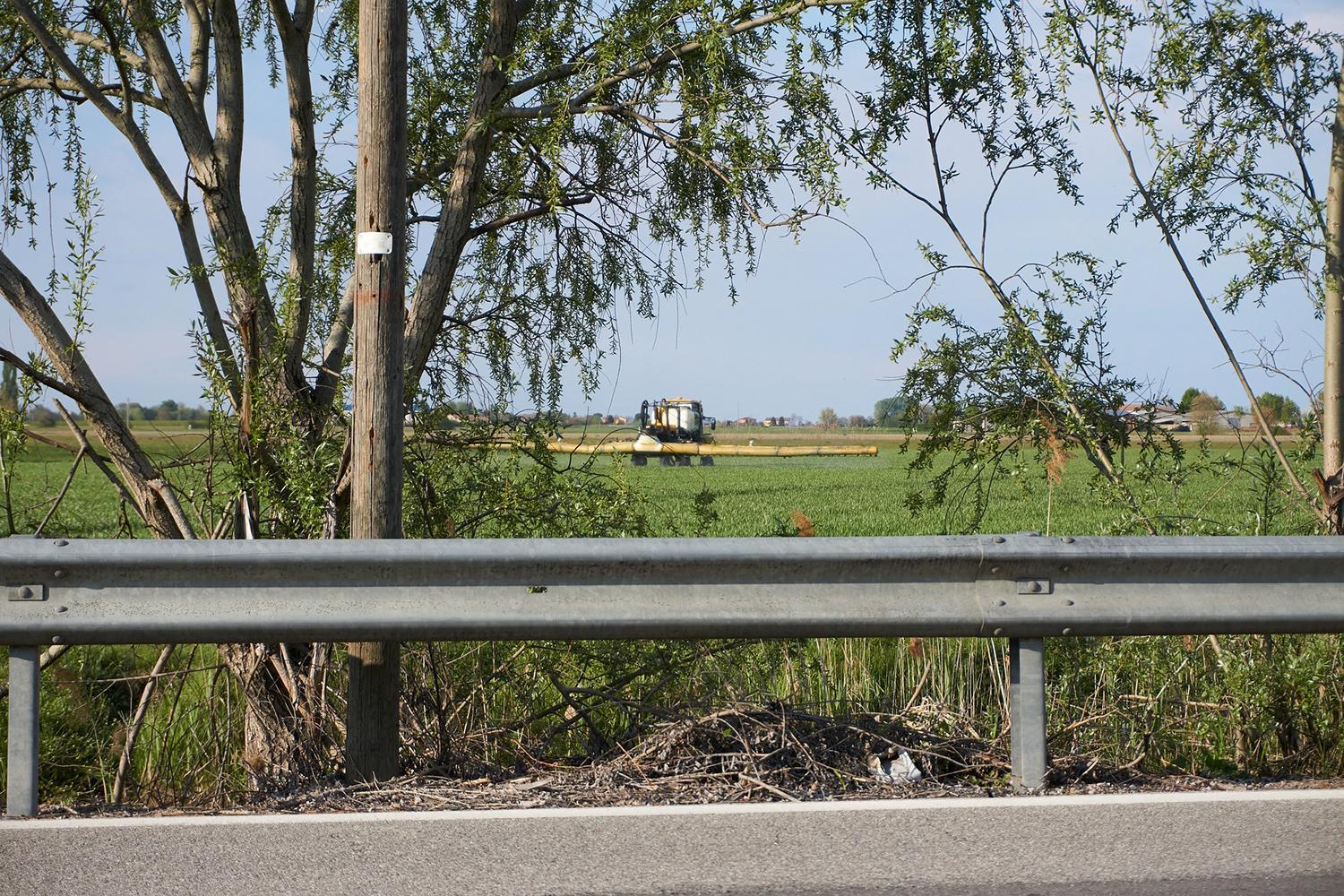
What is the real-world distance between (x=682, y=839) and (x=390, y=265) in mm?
2471

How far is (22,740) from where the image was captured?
370 cm

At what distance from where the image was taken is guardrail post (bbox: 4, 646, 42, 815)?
367 cm

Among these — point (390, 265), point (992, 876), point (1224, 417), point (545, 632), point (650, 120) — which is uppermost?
point (650, 120)

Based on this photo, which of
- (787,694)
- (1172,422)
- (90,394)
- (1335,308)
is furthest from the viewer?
(1172,422)

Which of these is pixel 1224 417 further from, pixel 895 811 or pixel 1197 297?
pixel 895 811

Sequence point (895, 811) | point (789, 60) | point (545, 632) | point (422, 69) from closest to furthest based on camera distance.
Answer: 1. point (895, 811)
2. point (545, 632)
3. point (789, 60)
4. point (422, 69)

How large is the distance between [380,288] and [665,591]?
1.72 m

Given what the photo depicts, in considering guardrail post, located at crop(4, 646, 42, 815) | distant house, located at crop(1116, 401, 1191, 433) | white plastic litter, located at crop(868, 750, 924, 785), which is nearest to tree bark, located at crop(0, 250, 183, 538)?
guardrail post, located at crop(4, 646, 42, 815)

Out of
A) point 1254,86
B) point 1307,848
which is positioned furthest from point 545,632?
point 1254,86

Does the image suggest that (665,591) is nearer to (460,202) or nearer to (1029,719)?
(1029,719)

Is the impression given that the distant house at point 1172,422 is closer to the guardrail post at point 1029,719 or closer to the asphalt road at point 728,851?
the guardrail post at point 1029,719

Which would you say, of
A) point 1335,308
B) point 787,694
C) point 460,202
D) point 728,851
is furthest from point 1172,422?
point 728,851

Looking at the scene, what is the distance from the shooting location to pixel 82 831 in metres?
3.44

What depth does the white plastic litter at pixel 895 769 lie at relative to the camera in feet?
14.0
